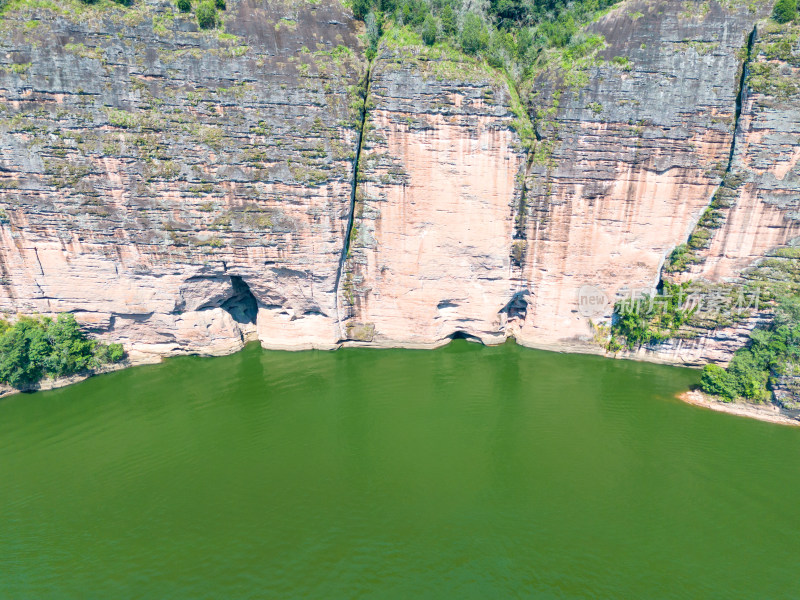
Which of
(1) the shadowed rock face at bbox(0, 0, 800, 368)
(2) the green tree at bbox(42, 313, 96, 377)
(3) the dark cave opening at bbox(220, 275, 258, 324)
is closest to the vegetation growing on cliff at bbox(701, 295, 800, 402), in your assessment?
(1) the shadowed rock face at bbox(0, 0, 800, 368)

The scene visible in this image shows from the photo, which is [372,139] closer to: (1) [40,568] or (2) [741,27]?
(2) [741,27]

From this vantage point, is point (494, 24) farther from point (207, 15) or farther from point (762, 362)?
point (762, 362)

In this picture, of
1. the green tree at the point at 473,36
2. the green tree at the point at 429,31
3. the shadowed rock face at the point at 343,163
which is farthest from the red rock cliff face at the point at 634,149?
the green tree at the point at 429,31

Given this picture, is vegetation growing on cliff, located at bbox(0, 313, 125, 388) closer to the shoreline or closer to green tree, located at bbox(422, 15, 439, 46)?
green tree, located at bbox(422, 15, 439, 46)

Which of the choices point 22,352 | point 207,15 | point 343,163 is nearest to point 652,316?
point 343,163

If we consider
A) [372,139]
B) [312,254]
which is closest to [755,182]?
[372,139]
